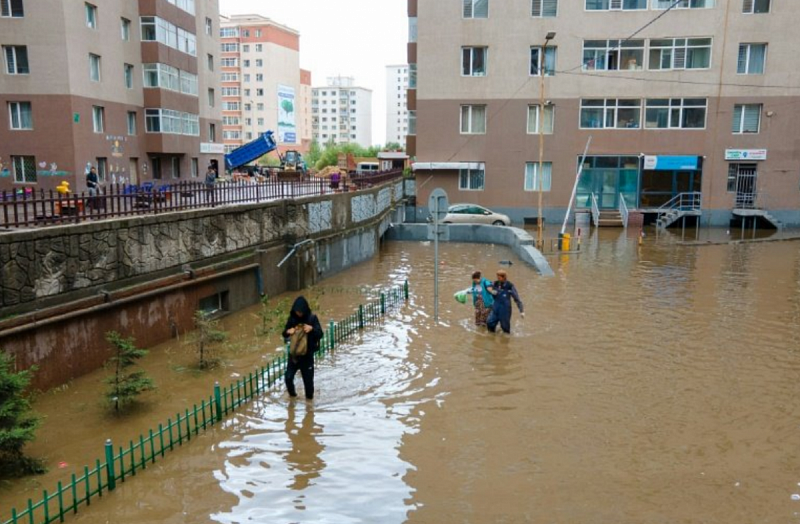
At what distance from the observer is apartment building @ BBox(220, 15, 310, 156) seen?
354 feet

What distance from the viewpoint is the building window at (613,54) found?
34469 millimetres

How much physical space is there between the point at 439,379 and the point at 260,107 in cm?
10712

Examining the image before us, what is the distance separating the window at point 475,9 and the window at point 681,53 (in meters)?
9.37

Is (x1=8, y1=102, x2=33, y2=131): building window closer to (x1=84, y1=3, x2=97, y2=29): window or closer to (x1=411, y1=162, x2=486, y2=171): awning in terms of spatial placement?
(x1=84, y1=3, x2=97, y2=29): window

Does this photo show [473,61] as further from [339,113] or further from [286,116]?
[339,113]

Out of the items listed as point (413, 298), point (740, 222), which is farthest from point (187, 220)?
point (740, 222)

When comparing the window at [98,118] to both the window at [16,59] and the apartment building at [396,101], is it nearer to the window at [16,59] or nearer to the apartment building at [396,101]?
the window at [16,59]

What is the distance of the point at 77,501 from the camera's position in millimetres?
6316

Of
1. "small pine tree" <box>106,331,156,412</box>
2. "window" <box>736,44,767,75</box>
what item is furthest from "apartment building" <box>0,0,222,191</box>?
"window" <box>736,44,767,75</box>

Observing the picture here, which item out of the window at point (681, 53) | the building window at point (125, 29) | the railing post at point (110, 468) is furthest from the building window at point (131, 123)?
the railing post at point (110, 468)

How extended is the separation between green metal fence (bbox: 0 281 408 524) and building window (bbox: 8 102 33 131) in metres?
23.6

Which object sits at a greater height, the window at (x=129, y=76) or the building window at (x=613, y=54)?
the building window at (x=613, y=54)

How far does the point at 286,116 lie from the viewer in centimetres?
10944

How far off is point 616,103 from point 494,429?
30543 mm
